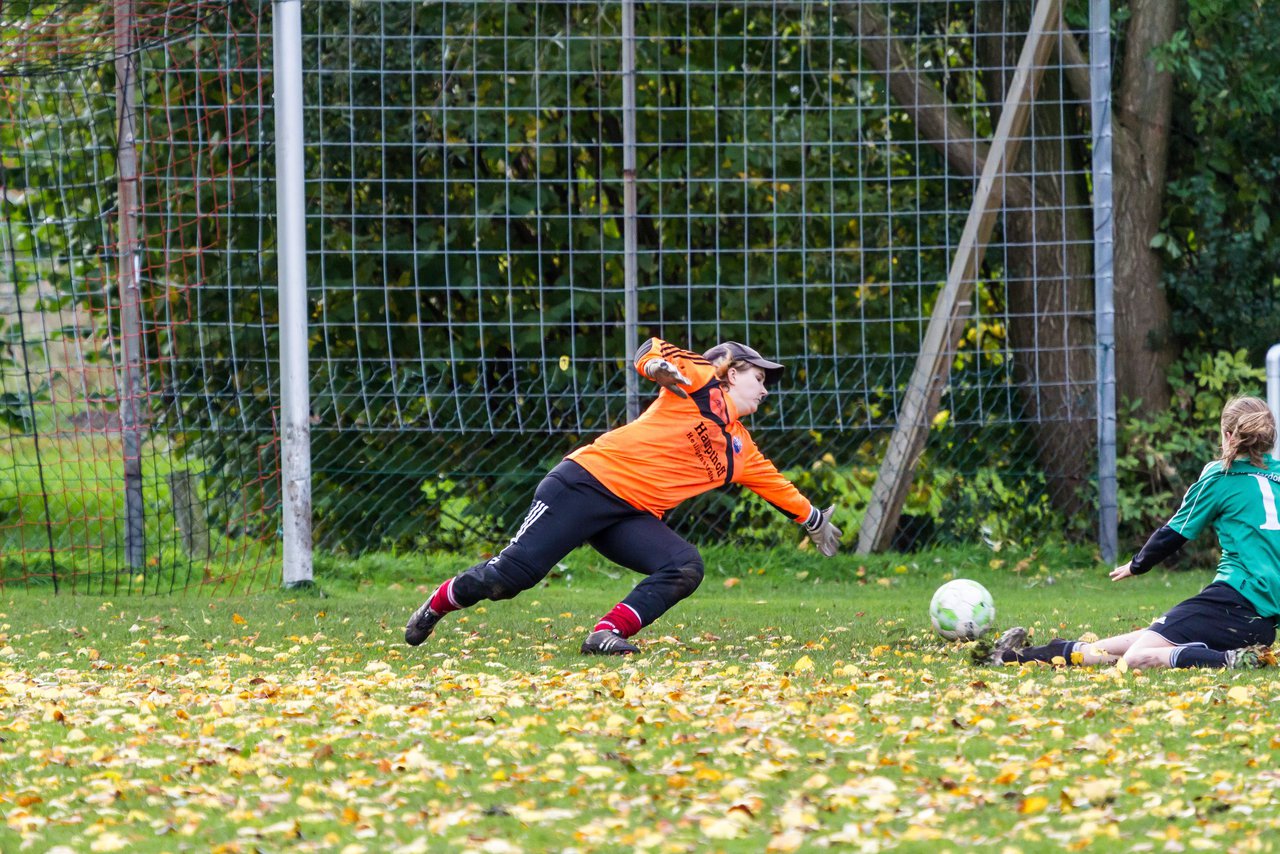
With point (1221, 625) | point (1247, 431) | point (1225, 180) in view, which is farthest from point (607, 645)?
point (1225, 180)

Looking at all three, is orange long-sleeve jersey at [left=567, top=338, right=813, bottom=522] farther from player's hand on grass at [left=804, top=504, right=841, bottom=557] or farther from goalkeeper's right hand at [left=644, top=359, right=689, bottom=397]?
player's hand on grass at [left=804, top=504, right=841, bottom=557]

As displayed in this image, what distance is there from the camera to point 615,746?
4.14 meters

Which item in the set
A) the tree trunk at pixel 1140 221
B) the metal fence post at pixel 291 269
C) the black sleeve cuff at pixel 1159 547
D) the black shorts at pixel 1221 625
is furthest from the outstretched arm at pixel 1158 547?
the metal fence post at pixel 291 269

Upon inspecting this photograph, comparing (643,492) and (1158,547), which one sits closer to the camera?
(1158,547)

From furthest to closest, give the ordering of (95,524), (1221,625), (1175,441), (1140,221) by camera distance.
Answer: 1. (1140,221)
2. (1175,441)
3. (95,524)
4. (1221,625)

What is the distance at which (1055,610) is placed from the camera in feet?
26.0

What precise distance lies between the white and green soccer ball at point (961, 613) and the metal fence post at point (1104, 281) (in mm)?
3668

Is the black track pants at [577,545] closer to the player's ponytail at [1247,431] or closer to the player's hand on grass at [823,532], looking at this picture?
the player's hand on grass at [823,532]

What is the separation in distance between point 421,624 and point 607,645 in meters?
0.82

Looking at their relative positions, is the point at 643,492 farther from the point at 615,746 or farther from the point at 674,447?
the point at 615,746

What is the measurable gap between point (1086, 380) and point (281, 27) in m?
5.63

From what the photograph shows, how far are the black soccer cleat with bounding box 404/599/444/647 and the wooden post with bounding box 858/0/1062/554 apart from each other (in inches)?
172

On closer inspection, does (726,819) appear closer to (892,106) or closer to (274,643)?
(274,643)

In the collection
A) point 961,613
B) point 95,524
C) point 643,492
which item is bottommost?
point 95,524
